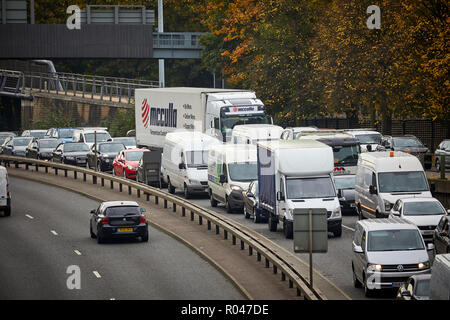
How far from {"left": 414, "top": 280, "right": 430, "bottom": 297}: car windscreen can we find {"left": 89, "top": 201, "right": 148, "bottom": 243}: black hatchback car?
14.5m

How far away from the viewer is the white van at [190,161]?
4338 cm

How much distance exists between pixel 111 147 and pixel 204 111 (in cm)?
853

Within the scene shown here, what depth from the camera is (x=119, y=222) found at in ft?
107

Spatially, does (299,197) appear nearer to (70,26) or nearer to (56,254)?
(56,254)

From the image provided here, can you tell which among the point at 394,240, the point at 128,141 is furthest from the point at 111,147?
the point at 394,240

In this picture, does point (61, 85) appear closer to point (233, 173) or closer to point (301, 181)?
point (233, 173)

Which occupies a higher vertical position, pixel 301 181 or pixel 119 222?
pixel 301 181

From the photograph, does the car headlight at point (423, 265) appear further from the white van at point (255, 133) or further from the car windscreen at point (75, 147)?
the car windscreen at point (75, 147)

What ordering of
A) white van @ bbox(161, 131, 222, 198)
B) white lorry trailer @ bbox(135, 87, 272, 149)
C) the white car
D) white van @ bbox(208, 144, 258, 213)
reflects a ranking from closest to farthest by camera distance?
the white car
white van @ bbox(208, 144, 258, 213)
white van @ bbox(161, 131, 222, 198)
white lorry trailer @ bbox(135, 87, 272, 149)

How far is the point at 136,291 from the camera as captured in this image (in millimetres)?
25031

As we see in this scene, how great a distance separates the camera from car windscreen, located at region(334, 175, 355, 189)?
39562 millimetres

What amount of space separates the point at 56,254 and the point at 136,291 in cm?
690

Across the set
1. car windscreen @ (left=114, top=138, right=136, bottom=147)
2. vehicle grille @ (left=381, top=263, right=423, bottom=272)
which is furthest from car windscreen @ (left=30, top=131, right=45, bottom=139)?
vehicle grille @ (left=381, top=263, right=423, bottom=272)

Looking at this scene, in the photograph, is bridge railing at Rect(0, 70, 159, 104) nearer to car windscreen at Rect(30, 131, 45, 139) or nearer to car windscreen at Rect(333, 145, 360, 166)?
car windscreen at Rect(30, 131, 45, 139)
